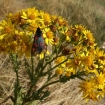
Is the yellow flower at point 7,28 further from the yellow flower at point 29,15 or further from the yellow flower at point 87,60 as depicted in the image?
the yellow flower at point 87,60

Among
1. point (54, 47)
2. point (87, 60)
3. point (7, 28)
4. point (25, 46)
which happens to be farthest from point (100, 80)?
point (7, 28)

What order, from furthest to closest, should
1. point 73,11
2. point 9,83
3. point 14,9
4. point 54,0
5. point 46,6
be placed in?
point 73,11 < point 54,0 < point 46,6 < point 14,9 < point 9,83

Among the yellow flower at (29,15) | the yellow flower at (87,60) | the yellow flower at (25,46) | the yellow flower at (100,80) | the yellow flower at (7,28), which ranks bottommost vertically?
the yellow flower at (100,80)

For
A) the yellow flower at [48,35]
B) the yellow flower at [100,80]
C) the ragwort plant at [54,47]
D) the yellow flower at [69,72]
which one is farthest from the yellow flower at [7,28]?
the yellow flower at [100,80]

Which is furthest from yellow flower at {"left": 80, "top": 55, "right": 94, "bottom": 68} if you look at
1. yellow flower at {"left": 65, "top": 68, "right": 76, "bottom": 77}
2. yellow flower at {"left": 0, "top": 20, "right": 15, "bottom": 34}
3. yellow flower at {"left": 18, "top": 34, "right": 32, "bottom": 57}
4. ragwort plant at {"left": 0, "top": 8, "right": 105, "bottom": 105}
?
yellow flower at {"left": 0, "top": 20, "right": 15, "bottom": 34}

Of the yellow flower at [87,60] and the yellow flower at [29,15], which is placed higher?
the yellow flower at [29,15]

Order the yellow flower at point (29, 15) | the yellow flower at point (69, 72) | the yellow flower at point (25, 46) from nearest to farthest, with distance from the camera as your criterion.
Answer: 1. the yellow flower at point (25, 46)
2. the yellow flower at point (29, 15)
3. the yellow flower at point (69, 72)

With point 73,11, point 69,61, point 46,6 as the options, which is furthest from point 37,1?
point 69,61

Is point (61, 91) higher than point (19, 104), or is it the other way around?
point (19, 104)

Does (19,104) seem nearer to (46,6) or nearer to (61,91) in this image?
(61,91)

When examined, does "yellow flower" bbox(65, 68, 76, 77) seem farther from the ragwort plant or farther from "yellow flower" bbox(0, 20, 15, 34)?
"yellow flower" bbox(0, 20, 15, 34)

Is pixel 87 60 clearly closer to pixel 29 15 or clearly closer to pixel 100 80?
pixel 100 80
